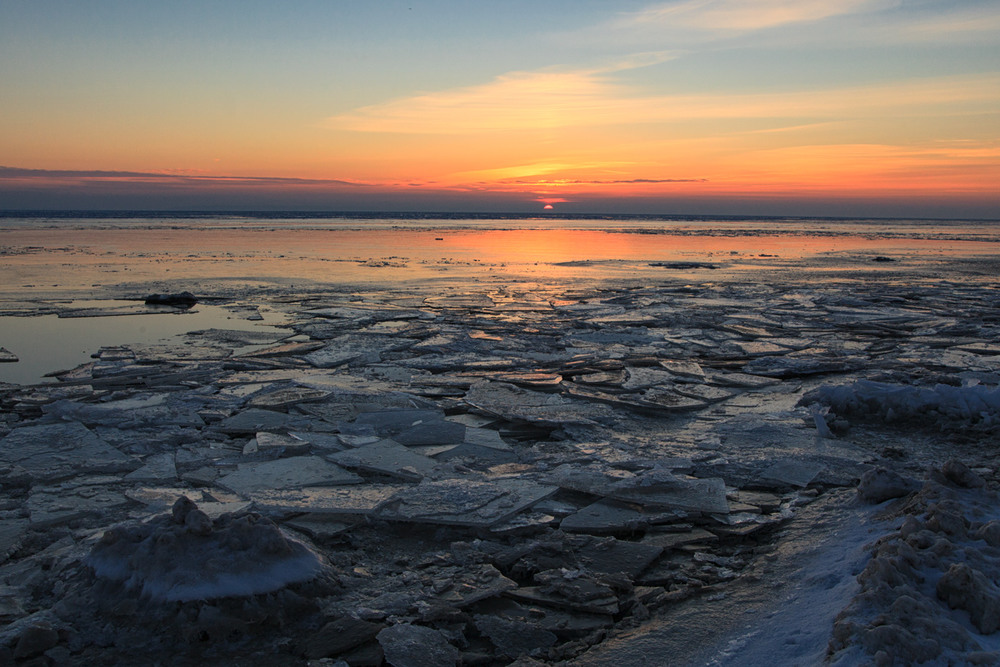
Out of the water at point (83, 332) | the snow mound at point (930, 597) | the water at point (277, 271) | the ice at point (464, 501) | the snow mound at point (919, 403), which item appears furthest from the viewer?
the water at point (277, 271)

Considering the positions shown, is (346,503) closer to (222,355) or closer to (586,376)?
(586,376)

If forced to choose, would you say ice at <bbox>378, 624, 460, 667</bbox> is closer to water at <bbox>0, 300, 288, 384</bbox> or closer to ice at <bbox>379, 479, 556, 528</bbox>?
ice at <bbox>379, 479, 556, 528</bbox>

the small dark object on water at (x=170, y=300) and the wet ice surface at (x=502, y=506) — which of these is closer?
the wet ice surface at (x=502, y=506)

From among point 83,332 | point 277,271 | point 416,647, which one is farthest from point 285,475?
point 277,271

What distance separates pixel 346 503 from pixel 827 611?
6.61ft

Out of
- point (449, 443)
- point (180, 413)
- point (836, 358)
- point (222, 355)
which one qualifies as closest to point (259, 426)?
point (180, 413)

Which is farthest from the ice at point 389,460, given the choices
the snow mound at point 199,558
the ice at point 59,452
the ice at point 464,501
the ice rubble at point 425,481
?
the ice at point 59,452

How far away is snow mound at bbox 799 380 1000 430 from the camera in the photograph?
14.3ft

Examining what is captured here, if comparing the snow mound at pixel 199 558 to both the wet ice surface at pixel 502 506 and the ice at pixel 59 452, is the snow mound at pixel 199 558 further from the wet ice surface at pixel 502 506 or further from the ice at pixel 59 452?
the ice at pixel 59 452

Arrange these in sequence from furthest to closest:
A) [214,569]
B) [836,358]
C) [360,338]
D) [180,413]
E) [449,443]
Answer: [360,338], [836,358], [180,413], [449,443], [214,569]

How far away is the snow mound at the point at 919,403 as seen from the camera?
14.3 feet

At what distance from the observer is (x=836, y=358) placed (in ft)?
21.0

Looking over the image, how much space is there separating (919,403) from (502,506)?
312cm

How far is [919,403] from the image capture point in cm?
448
